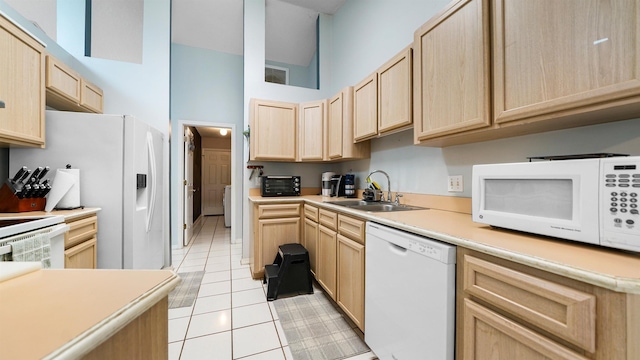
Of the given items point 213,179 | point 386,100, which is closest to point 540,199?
point 386,100

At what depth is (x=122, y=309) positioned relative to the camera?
442 millimetres

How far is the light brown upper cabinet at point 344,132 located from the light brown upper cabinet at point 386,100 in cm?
Answer: 10

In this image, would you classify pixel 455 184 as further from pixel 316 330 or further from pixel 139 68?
pixel 139 68

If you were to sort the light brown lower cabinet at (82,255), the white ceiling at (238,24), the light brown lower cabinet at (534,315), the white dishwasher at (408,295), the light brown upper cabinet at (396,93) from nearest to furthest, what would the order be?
the light brown lower cabinet at (534,315) → the white dishwasher at (408,295) → the light brown lower cabinet at (82,255) → the light brown upper cabinet at (396,93) → the white ceiling at (238,24)

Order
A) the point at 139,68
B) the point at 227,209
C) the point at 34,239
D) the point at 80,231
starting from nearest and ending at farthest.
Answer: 1. the point at 34,239
2. the point at 80,231
3. the point at 139,68
4. the point at 227,209

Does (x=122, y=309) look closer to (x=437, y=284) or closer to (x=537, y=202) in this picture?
(x=437, y=284)

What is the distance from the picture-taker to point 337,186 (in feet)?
9.53

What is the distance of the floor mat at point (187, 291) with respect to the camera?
207cm

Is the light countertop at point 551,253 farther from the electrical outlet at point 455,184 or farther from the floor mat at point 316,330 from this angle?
the floor mat at point 316,330

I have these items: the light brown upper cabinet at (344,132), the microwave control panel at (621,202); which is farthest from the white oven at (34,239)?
the microwave control panel at (621,202)

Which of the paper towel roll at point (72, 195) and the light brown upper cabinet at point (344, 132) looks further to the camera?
the light brown upper cabinet at point (344, 132)

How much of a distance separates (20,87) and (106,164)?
0.69 meters

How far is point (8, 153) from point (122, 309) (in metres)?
2.63

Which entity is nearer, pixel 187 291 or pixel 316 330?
pixel 316 330
